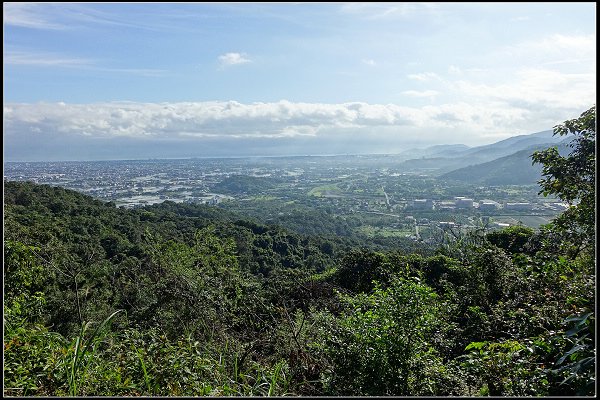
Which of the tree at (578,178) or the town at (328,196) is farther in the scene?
the town at (328,196)

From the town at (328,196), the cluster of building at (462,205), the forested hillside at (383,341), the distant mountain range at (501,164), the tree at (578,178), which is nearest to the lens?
the forested hillside at (383,341)

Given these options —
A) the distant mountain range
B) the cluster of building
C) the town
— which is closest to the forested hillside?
the distant mountain range

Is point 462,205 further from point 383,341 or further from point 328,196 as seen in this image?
point 383,341

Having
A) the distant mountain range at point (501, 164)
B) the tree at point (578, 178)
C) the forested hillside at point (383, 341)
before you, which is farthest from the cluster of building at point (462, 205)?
the tree at point (578, 178)

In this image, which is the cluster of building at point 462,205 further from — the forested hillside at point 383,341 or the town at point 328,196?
the forested hillside at point 383,341

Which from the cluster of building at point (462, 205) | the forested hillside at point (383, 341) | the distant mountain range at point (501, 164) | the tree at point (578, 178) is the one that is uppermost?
the distant mountain range at point (501, 164)

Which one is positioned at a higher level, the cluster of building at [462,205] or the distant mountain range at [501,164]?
the distant mountain range at [501,164]

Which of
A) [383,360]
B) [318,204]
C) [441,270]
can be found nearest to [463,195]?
[318,204]

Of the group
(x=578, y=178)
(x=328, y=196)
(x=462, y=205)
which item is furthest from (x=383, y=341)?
Answer: (x=328, y=196)
